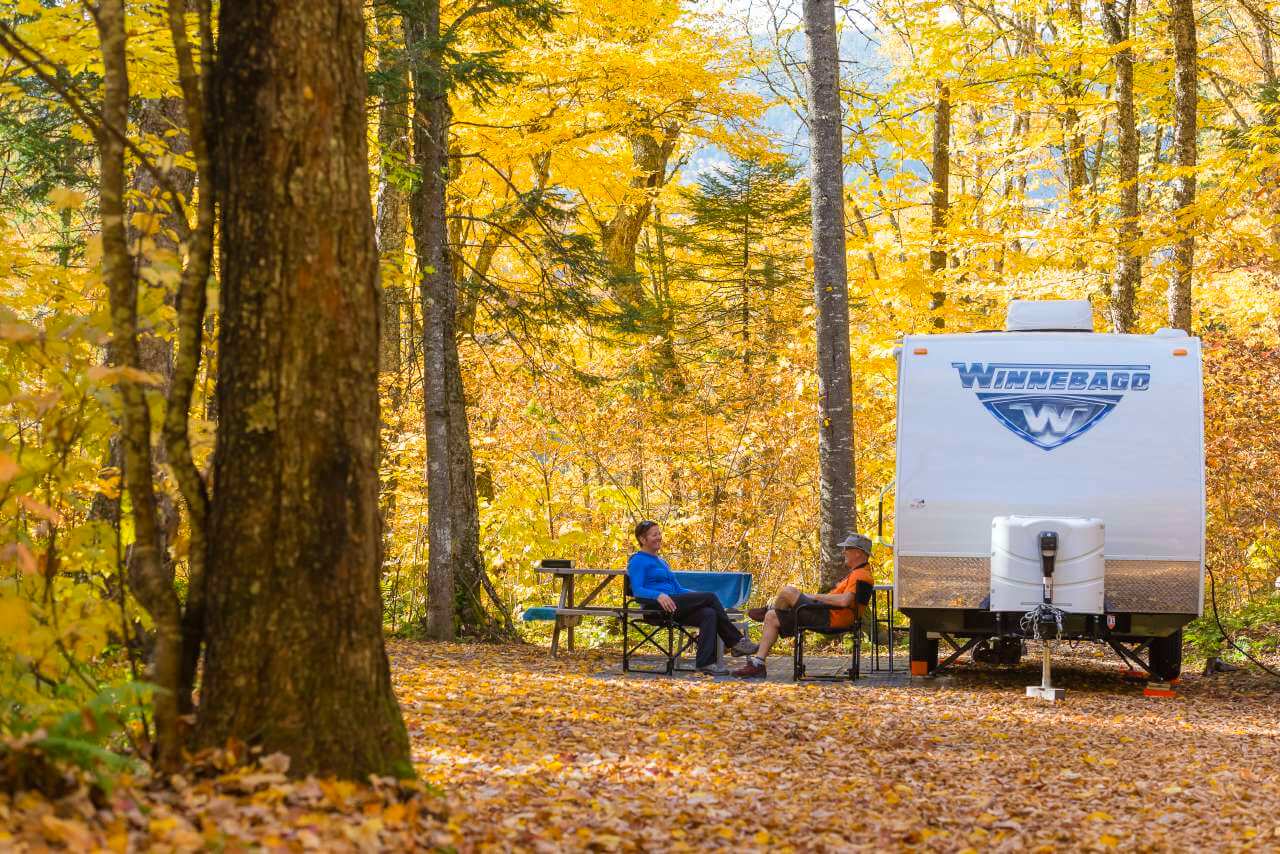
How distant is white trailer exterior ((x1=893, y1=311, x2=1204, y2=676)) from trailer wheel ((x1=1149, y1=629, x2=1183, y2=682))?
1.54ft

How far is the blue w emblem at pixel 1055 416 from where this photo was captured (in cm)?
902

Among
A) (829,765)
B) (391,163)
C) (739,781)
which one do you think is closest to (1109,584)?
(829,765)

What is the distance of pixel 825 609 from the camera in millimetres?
9375

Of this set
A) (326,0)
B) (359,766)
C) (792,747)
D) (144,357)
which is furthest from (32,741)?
(144,357)

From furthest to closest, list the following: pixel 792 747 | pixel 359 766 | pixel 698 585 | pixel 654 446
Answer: pixel 654 446 → pixel 698 585 → pixel 792 747 → pixel 359 766

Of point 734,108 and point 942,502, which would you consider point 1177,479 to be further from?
point 734,108

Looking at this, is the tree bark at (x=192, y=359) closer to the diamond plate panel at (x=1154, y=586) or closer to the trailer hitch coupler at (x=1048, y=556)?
the trailer hitch coupler at (x=1048, y=556)

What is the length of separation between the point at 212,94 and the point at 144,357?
515 centimetres

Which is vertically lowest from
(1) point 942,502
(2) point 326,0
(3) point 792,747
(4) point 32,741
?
(3) point 792,747

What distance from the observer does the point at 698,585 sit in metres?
10.8

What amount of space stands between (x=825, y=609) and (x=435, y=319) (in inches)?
165

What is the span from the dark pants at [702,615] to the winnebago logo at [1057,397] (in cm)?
247

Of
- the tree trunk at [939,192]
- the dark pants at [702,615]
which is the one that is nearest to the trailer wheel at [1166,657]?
the dark pants at [702,615]

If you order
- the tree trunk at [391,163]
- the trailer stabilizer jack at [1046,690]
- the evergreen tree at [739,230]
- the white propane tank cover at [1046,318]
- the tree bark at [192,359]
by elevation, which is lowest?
the trailer stabilizer jack at [1046,690]
